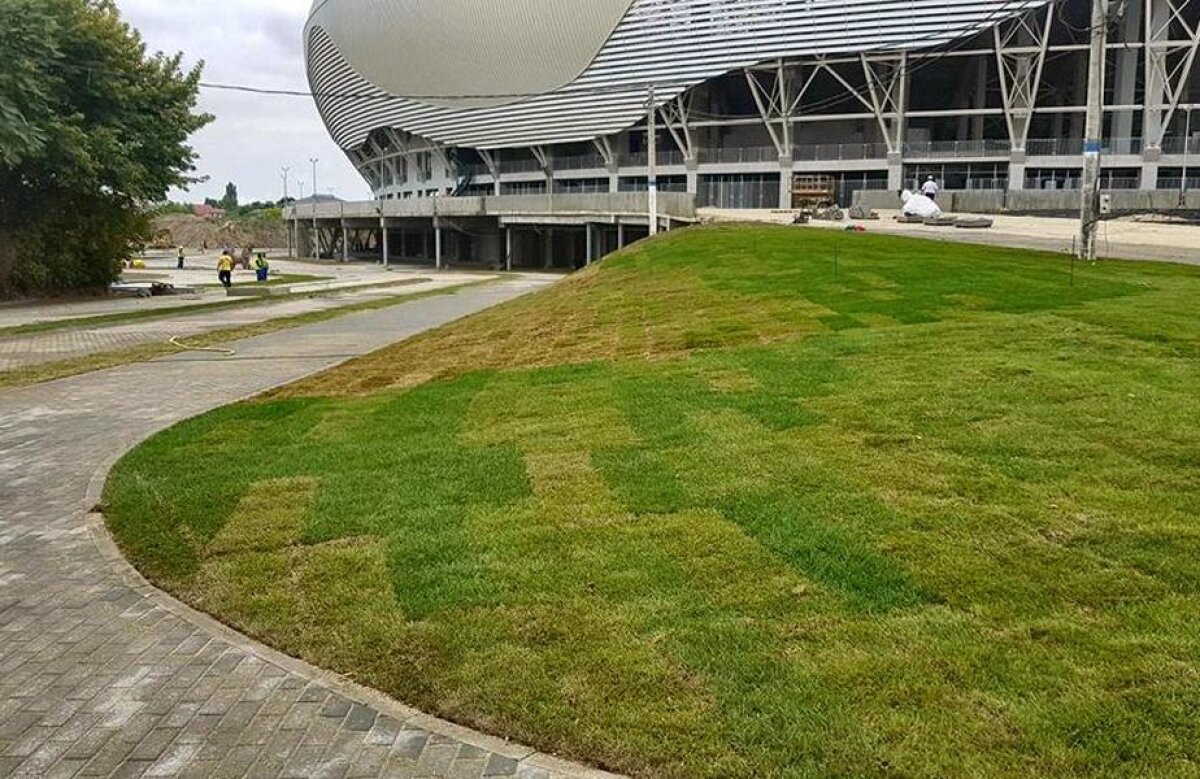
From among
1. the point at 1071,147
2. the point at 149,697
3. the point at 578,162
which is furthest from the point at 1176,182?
the point at 149,697

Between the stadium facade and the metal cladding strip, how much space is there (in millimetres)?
116

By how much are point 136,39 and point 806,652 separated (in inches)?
1547

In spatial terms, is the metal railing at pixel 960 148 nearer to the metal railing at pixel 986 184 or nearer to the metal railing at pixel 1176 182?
the metal railing at pixel 986 184

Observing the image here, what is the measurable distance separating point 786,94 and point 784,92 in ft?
2.22

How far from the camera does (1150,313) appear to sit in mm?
11719

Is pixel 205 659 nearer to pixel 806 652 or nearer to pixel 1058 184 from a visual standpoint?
pixel 806 652

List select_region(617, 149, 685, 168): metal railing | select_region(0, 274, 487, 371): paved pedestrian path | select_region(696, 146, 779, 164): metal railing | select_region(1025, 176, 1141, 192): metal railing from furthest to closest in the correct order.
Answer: select_region(617, 149, 685, 168): metal railing → select_region(696, 146, 779, 164): metal railing → select_region(1025, 176, 1141, 192): metal railing → select_region(0, 274, 487, 371): paved pedestrian path

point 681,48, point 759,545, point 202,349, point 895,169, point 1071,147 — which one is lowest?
point 202,349

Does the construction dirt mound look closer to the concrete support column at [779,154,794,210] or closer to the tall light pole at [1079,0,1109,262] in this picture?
the concrete support column at [779,154,794,210]

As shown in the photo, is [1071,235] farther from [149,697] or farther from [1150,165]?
[1150,165]

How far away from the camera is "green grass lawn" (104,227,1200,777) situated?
394cm

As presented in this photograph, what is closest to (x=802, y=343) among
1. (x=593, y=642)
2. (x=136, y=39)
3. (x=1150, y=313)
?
(x=1150, y=313)

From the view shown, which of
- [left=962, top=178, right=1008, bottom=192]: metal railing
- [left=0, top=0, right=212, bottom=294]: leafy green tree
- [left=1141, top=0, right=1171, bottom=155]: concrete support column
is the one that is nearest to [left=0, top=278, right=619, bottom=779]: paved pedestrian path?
[left=0, top=0, right=212, bottom=294]: leafy green tree

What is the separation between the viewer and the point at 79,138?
30562mm
